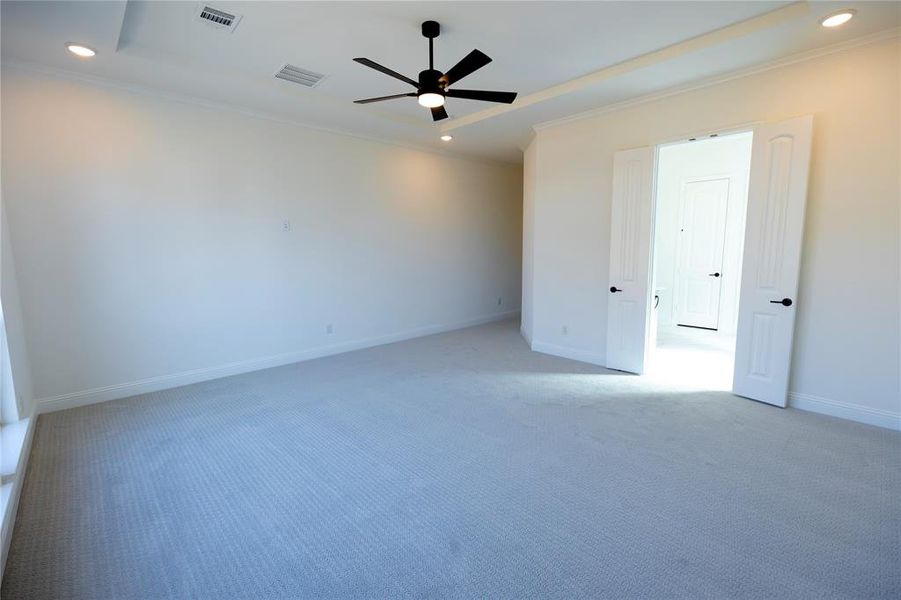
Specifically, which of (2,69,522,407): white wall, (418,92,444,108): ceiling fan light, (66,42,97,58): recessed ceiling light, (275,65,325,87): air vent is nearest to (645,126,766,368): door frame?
(418,92,444,108): ceiling fan light

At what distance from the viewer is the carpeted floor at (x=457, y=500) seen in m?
1.82

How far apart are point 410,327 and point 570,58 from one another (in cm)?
398

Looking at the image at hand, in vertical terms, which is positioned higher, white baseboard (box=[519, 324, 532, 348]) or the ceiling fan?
the ceiling fan

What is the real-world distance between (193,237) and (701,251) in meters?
6.91

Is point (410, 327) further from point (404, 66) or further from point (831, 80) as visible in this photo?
point (831, 80)

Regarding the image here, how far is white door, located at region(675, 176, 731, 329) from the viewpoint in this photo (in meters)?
6.39

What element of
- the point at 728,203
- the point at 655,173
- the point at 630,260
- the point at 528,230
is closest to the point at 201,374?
the point at 528,230

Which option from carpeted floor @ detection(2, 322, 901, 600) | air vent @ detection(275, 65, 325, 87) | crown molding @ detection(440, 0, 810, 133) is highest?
air vent @ detection(275, 65, 325, 87)

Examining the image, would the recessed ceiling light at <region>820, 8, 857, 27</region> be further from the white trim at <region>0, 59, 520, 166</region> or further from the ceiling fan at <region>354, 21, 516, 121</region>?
the white trim at <region>0, 59, 520, 166</region>

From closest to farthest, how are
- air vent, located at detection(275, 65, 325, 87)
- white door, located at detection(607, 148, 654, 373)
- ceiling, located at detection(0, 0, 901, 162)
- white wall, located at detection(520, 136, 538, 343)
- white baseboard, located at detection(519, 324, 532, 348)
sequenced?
ceiling, located at detection(0, 0, 901, 162), air vent, located at detection(275, 65, 325, 87), white door, located at detection(607, 148, 654, 373), white wall, located at detection(520, 136, 538, 343), white baseboard, located at detection(519, 324, 532, 348)

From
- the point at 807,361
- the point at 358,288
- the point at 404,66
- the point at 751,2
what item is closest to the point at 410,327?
the point at 358,288

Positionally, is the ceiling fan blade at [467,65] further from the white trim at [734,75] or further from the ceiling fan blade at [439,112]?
the white trim at [734,75]

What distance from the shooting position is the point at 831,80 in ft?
10.4

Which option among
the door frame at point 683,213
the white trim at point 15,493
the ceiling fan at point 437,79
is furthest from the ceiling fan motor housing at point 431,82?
the door frame at point 683,213
